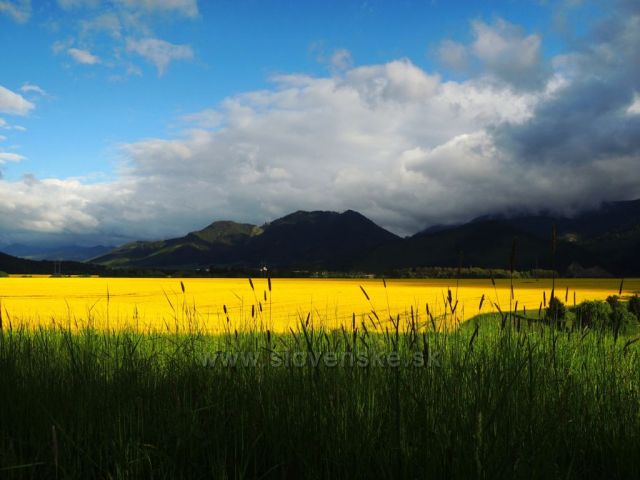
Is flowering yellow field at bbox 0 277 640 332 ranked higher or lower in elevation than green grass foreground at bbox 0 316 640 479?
lower

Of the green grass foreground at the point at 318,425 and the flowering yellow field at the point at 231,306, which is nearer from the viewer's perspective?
the green grass foreground at the point at 318,425

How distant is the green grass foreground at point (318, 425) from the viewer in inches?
122

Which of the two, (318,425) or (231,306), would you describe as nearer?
(318,425)

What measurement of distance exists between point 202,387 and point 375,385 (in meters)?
1.71

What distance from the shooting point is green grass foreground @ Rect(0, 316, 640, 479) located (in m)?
3.09

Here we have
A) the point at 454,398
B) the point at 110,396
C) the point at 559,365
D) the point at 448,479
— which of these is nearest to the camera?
the point at 448,479

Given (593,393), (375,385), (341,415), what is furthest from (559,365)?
(341,415)

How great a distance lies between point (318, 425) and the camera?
141 inches

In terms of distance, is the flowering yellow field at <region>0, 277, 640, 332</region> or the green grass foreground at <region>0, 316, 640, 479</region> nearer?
the green grass foreground at <region>0, 316, 640, 479</region>

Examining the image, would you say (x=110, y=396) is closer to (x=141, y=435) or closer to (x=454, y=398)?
(x=141, y=435)

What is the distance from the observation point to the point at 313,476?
3230 millimetres

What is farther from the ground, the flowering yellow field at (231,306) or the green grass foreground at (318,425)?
the green grass foreground at (318,425)

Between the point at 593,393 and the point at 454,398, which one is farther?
the point at 593,393

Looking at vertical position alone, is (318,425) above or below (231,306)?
above
